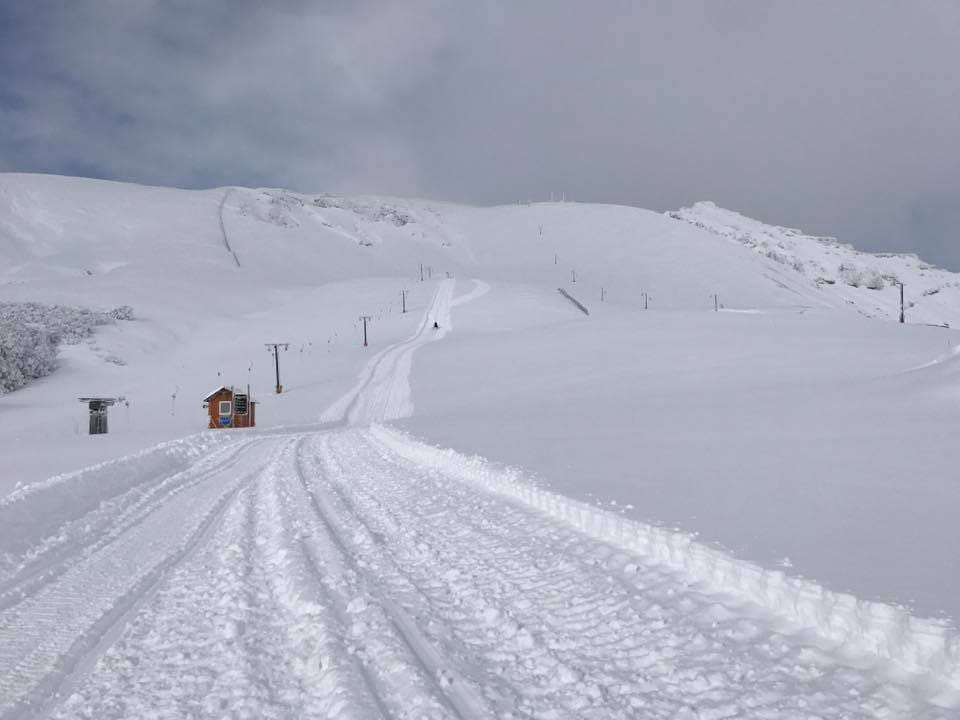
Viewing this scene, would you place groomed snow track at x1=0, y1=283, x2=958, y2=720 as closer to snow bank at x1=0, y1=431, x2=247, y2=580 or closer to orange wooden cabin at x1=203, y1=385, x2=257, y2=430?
snow bank at x1=0, y1=431, x2=247, y2=580

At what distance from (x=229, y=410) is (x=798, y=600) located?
29101mm

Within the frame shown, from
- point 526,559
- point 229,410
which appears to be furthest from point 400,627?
point 229,410

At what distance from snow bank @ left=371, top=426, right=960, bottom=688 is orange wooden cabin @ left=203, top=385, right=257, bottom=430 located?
991 inches

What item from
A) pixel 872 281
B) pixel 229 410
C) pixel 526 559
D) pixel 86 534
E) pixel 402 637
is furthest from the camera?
pixel 872 281

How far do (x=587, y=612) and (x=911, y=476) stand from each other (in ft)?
16.0

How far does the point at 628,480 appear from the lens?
8.89 m

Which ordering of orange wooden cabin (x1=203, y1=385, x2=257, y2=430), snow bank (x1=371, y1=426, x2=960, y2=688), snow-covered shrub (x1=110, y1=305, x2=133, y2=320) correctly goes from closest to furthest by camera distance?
1. snow bank (x1=371, y1=426, x2=960, y2=688)
2. orange wooden cabin (x1=203, y1=385, x2=257, y2=430)
3. snow-covered shrub (x1=110, y1=305, x2=133, y2=320)

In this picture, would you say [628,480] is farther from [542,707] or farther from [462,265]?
[462,265]

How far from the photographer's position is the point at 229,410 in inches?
1188

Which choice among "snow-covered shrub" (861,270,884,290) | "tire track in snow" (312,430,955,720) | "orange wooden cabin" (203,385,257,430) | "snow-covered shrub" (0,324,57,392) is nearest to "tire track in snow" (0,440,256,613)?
"tire track in snow" (312,430,955,720)

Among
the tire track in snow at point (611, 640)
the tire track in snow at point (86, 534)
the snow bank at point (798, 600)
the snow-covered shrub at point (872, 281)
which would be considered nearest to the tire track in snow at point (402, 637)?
the tire track in snow at point (611, 640)

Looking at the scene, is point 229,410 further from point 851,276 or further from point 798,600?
point 851,276

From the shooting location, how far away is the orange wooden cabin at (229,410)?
30031 millimetres

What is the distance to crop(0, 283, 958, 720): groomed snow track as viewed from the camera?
11.9 ft
